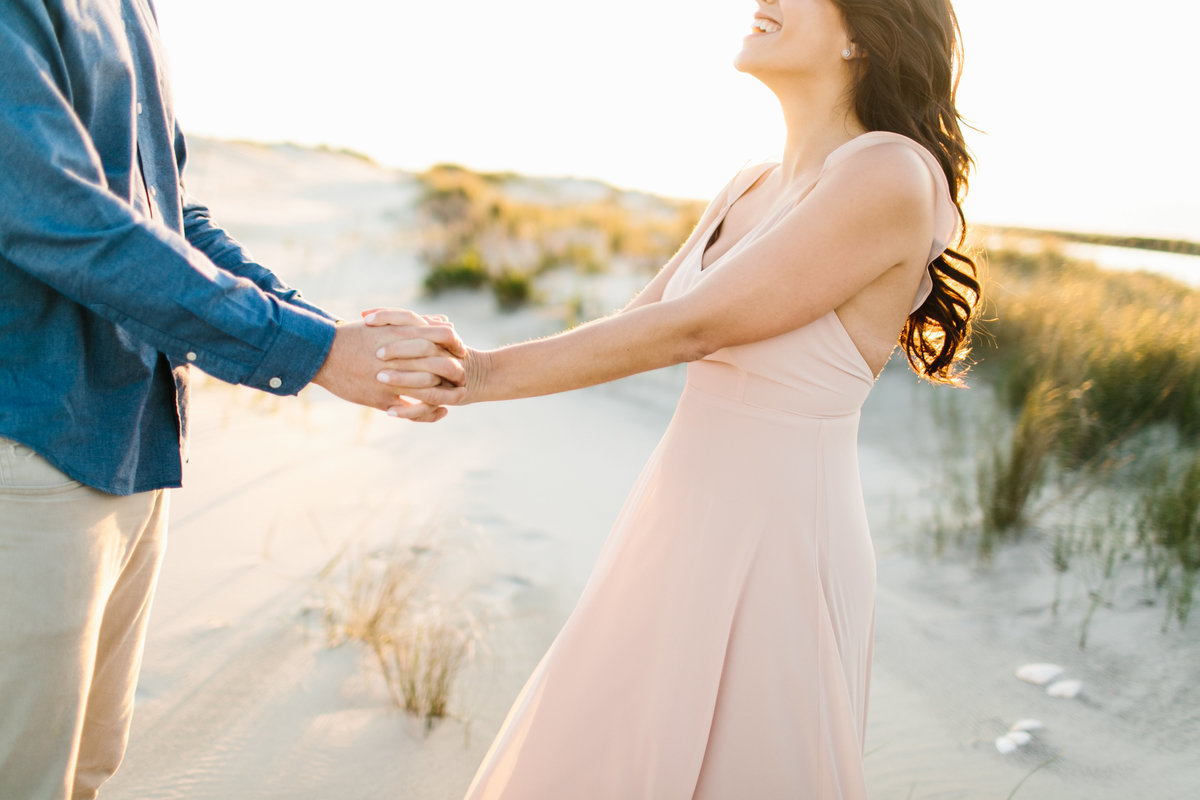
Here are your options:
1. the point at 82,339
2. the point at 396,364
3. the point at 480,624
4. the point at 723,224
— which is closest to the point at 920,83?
the point at 723,224

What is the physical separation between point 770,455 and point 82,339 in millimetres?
1376

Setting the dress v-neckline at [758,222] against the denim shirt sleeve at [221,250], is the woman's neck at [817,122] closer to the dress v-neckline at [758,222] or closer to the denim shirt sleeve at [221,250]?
the dress v-neckline at [758,222]

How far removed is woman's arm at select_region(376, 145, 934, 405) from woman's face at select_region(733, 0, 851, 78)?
1.08 ft

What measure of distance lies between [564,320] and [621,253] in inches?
151

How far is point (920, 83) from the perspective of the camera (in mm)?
1854

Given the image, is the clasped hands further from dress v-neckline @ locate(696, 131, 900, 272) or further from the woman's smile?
the woman's smile

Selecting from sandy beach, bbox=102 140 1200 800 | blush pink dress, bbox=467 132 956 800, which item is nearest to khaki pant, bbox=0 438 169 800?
blush pink dress, bbox=467 132 956 800

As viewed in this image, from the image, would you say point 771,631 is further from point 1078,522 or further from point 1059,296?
point 1059,296

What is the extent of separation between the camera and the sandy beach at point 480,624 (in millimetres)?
2629

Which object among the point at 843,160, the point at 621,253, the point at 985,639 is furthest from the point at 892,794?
the point at 621,253

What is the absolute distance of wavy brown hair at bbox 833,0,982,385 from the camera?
1.81 metres

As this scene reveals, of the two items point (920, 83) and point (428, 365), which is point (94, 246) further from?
point (920, 83)

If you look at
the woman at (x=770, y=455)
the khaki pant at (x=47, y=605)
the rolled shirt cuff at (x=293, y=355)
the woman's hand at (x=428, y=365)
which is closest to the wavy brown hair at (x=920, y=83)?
the woman at (x=770, y=455)

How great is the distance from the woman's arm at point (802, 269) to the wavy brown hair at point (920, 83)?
0.72 feet
